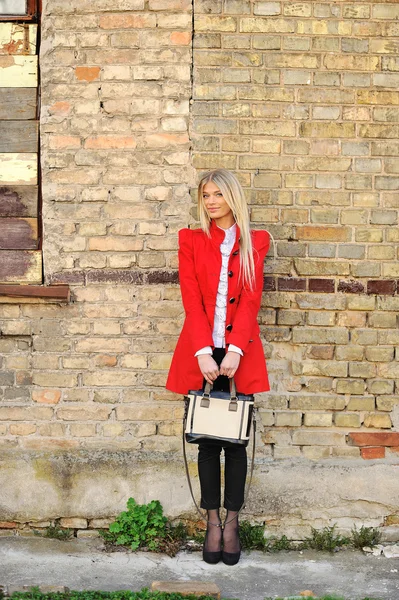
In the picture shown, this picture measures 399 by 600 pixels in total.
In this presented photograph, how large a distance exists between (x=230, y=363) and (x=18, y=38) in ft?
7.62

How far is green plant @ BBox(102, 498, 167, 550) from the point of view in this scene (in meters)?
4.04

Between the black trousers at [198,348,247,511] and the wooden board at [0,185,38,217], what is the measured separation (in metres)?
1.74

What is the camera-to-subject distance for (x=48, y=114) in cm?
407

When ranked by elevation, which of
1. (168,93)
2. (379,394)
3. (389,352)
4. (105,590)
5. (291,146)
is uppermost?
(168,93)

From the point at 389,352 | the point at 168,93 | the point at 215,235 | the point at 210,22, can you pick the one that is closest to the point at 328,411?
the point at 389,352

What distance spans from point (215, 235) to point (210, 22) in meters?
1.29

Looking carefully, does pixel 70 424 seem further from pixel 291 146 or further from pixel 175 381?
pixel 291 146

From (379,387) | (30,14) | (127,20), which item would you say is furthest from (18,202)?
(379,387)

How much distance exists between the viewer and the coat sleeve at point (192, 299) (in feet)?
11.6

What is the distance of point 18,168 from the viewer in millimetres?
4141

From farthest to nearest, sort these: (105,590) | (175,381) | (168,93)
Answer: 1. (168,93)
2. (175,381)
3. (105,590)

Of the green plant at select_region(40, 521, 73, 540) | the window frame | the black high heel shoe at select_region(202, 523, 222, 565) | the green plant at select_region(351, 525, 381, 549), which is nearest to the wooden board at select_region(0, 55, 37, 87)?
the window frame

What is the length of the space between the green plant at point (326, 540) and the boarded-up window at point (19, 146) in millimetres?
2244

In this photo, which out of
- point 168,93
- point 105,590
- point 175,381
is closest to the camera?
point 105,590
